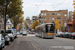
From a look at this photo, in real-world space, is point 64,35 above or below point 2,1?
below

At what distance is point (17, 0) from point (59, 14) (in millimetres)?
75662

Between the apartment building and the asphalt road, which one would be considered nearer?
the asphalt road

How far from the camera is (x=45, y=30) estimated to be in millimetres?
36812

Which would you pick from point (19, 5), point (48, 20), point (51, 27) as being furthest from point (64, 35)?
point (48, 20)

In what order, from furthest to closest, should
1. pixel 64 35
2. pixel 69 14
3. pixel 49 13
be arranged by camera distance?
1. pixel 69 14
2. pixel 49 13
3. pixel 64 35

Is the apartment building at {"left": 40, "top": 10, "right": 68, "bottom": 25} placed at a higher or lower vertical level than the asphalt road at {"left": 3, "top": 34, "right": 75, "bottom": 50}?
higher

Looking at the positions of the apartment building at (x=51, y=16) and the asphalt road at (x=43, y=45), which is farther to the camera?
the apartment building at (x=51, y=16)

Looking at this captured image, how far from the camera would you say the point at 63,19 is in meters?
107

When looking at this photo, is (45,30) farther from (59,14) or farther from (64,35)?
(59,14)

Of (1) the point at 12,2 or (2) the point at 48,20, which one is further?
(2) the point at 48,20

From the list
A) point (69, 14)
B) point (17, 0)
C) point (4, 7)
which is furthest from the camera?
point (69, 14)

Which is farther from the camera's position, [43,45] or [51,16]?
[51,16]

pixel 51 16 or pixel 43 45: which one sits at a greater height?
pixel 51 16

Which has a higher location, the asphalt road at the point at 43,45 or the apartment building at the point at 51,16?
the apartment building at the point at 51,16
